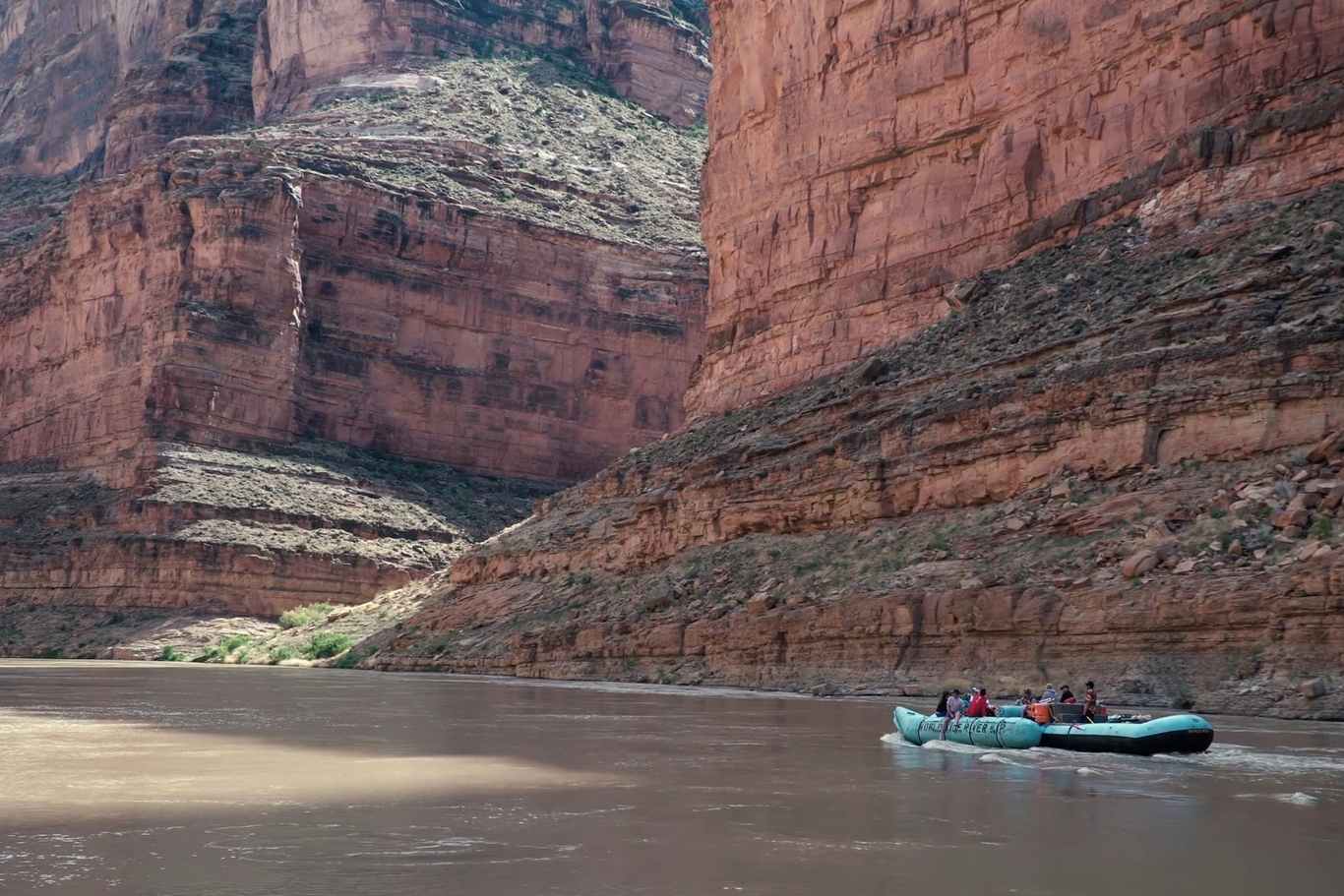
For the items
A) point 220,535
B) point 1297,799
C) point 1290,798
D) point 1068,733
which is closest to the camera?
point 1297,799

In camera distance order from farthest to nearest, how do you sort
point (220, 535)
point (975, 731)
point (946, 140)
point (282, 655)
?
1. point (220, 535)
2. point (282, 655)
3. point (946, 140)
4. point (975, 731)

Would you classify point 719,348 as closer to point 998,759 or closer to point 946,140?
point 946,140

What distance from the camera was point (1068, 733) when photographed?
2120cm

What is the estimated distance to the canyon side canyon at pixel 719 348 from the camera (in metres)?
30.8

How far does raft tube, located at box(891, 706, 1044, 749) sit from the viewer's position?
21.6 metres

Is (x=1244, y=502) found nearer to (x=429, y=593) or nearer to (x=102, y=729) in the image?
(x=102, y=729)

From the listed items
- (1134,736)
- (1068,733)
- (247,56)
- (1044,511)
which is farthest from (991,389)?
(247,56)

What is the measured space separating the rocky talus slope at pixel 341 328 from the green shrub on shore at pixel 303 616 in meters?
4.89

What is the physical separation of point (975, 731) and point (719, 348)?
3941 centimetres

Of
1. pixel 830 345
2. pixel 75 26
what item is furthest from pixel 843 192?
pixel 75 26

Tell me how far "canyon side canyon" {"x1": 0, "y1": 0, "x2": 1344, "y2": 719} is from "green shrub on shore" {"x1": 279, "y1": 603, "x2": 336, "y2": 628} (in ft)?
4.10

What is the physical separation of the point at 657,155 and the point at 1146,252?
2891 inches

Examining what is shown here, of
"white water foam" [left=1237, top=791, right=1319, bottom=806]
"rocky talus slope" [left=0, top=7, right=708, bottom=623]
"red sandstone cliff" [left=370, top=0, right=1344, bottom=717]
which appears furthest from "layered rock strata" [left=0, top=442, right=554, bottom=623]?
"white water foam" [left=1237, top=791, right=1319, bottom=806]

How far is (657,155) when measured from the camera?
4304 inches
